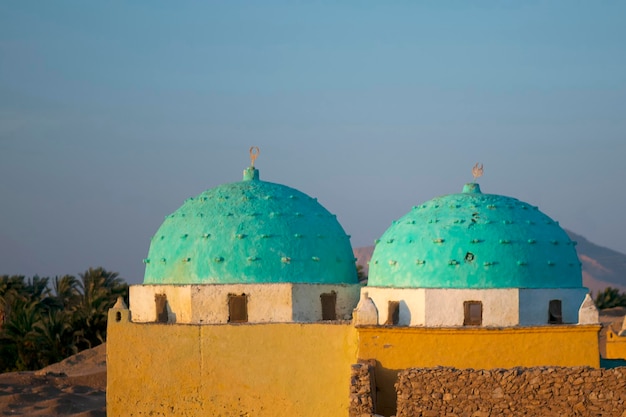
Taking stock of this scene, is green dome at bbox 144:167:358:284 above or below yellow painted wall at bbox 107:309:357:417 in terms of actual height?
above

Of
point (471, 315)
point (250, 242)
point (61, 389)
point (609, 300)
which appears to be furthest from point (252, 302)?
point (609, 300)

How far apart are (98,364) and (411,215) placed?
71.7 feet

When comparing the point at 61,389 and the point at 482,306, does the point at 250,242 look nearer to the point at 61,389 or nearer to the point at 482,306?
the point at 482,306

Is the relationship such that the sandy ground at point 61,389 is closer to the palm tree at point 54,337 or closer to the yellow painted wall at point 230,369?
the palm tree at point 54,337

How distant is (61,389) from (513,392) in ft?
68.6

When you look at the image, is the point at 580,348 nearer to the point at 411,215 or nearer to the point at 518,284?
the point at 518,284

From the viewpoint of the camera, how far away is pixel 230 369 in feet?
71.7

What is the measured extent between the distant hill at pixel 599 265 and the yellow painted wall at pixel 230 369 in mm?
78982

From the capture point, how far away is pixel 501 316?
2006cm

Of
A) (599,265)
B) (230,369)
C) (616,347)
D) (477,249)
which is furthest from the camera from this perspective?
(599,265)

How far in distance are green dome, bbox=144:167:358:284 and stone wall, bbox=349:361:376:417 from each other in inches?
144

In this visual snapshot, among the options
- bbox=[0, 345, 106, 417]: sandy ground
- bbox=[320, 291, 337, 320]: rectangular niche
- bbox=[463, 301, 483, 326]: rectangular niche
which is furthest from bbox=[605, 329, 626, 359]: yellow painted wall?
bbox=[0, 345, 106, 417]: sandy ground

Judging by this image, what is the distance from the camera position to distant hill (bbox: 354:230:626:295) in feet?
358

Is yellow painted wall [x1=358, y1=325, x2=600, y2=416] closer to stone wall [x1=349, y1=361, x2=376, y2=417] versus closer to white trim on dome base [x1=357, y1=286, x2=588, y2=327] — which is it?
white trim on dome base [x1=357, y1=286, x2=588, y2=327]
